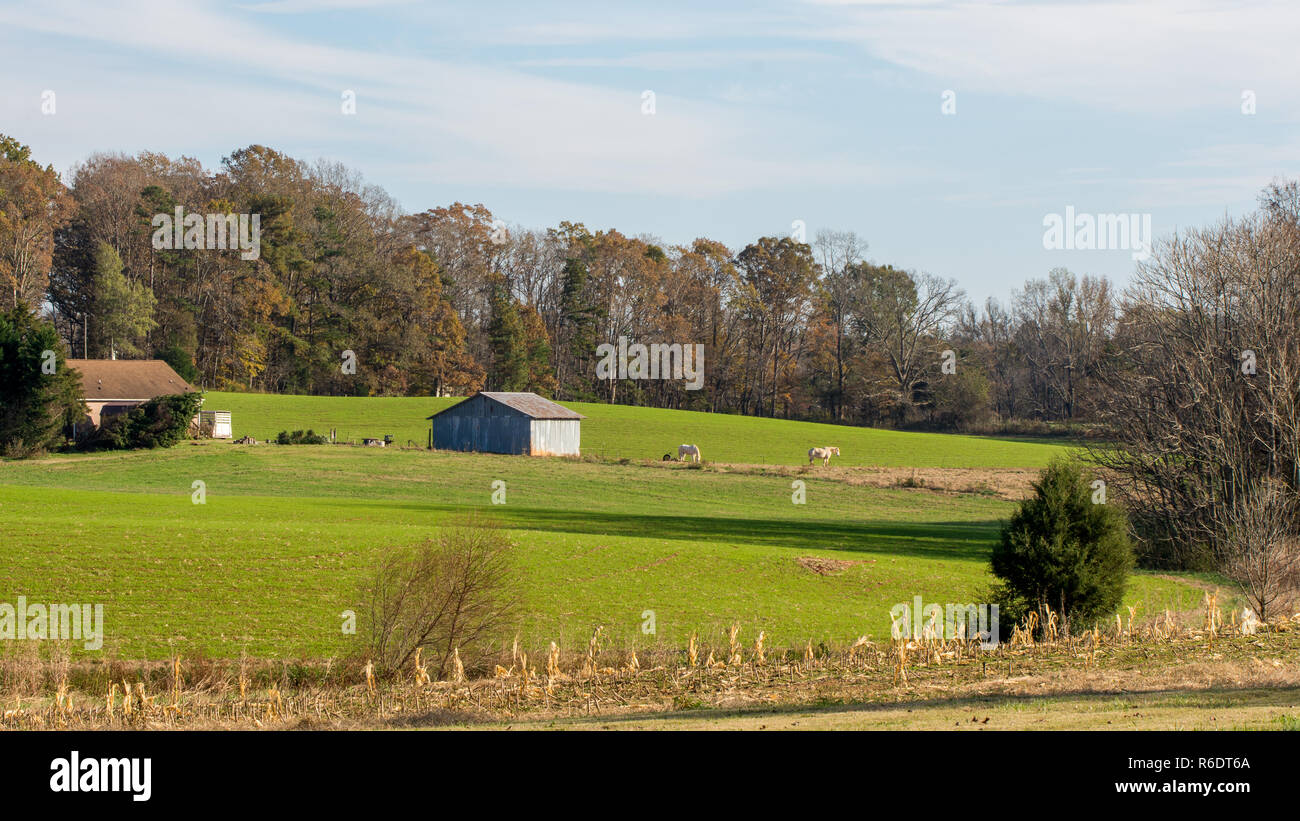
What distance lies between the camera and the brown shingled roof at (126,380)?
216 feet

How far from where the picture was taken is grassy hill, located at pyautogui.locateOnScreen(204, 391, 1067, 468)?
74.2 metres

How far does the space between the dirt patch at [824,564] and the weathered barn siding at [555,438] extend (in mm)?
38575

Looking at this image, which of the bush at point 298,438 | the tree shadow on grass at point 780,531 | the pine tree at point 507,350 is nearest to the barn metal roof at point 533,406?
the bush at point 298,438

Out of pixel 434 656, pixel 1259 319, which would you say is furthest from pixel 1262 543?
pixel 434 656

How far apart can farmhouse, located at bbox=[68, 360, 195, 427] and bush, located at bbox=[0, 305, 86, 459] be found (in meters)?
6.14

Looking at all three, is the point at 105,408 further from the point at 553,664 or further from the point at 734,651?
the point at 734,651

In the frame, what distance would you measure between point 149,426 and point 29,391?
5985mm

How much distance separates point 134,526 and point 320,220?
76.0 meters

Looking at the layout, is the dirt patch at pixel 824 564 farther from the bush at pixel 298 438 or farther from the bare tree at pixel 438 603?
the bush at pixel 298 438

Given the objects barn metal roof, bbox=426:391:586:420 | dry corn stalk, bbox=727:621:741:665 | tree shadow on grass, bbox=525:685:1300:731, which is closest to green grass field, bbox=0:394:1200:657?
dry corn stalk, bbox=727:621:741:665

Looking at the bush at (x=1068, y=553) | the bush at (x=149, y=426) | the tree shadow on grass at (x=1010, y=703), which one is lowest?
the tree shadow on grass at (x=1010, y=703)

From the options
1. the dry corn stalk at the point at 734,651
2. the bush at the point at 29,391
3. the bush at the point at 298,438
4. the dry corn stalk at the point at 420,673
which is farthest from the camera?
the bush at the point at 298,438
